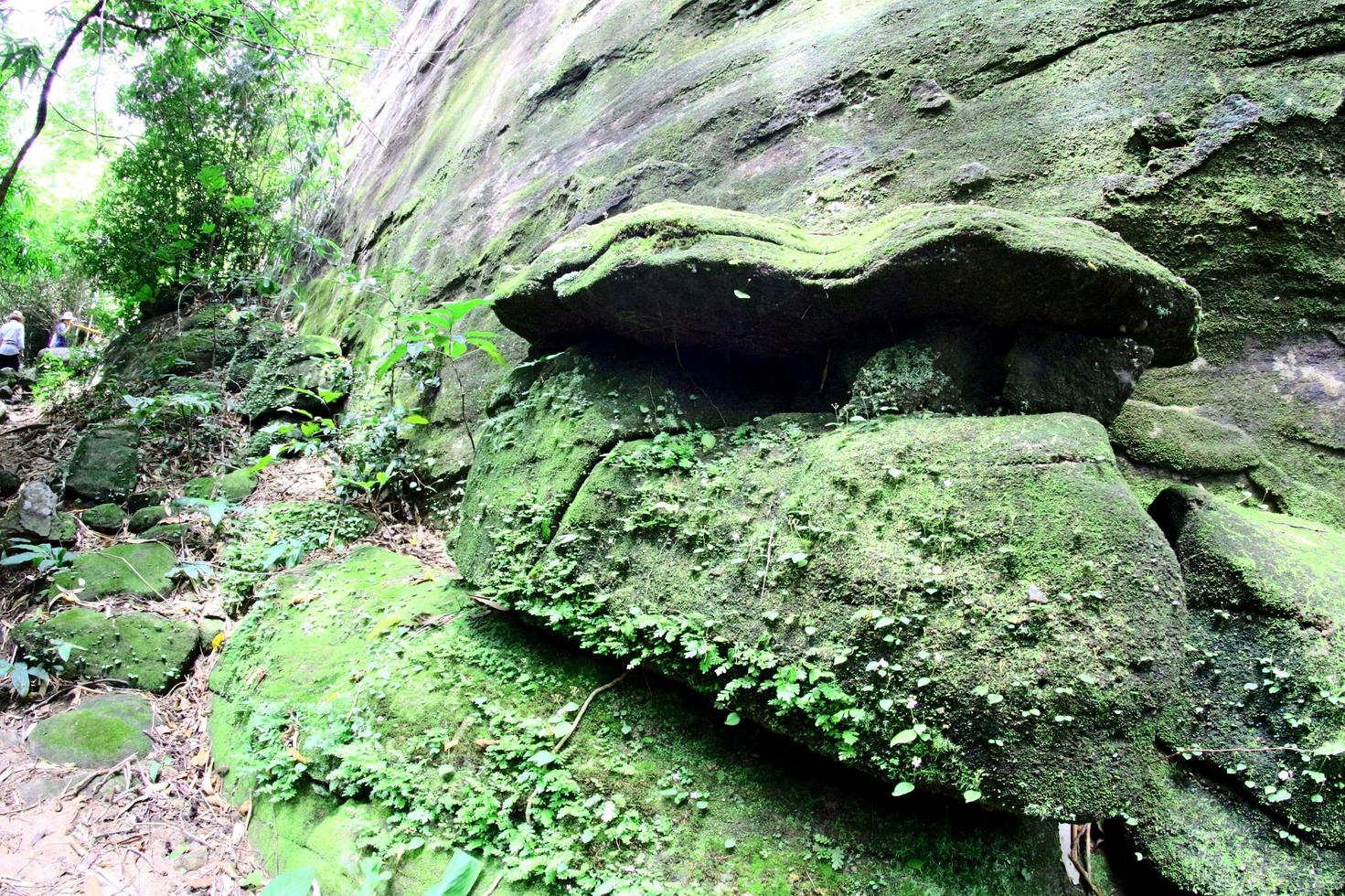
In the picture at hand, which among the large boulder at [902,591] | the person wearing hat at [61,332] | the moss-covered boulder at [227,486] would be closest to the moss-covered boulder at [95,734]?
the moss-covered boulder at [227,486]

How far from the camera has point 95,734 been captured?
11.8 feet

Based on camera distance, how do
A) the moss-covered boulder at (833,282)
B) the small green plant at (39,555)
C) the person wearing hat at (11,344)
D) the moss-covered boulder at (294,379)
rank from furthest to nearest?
1. the person wearing hat at (11,344)
2. the moss-covered boulder at (294,379)
3. the small green plant at (39,555)
4. the moss-covered boulder at (833,282)

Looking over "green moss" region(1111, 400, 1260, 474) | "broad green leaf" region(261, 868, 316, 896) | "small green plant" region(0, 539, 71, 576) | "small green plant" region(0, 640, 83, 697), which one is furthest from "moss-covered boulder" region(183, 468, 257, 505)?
"green moss" region(1111, 400, 1260, 474)

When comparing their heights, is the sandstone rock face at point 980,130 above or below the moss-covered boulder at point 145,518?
above

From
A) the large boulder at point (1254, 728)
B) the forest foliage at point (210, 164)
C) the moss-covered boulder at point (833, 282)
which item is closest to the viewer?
the large boulder at point (1254, 728)

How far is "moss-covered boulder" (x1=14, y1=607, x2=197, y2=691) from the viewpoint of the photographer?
3949 millimetres

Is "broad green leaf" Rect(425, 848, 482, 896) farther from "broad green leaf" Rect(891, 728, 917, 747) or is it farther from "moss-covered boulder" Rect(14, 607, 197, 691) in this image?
"moss-covered boulder" Rect(14, 607, 197, 691)

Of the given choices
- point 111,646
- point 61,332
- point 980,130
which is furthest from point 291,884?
point 61,332

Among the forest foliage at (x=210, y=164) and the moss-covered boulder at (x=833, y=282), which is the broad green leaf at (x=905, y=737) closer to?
the moss-covered boulder at (x=833, y=282)

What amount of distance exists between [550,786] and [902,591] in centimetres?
146

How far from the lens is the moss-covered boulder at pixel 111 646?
155 inches

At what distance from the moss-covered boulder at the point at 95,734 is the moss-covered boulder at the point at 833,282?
2834mm

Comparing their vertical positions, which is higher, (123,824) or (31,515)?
(31,515)

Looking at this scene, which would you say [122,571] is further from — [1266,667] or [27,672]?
[1266,667]
